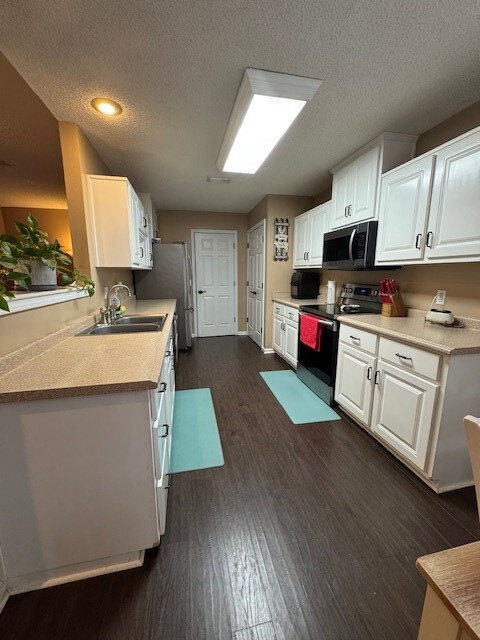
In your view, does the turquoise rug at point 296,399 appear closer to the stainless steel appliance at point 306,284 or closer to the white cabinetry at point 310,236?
the stainless steel appliance at point 306,284

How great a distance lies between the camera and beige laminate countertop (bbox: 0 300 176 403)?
952 mm

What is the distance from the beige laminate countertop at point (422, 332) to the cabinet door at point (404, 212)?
0.49 meters

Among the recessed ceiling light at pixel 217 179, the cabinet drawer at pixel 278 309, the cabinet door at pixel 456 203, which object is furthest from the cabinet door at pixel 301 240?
the cabinet door at pixel 456 203

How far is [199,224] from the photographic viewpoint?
4.82 m

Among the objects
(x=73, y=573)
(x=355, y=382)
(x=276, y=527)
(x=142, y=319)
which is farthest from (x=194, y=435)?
(x=355, y=382)

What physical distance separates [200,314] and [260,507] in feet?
12.9

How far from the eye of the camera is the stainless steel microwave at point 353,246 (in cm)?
233

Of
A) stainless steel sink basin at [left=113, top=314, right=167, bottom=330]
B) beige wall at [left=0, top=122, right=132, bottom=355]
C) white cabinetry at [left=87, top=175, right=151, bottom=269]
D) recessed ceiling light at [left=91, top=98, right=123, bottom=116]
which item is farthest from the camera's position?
stainless steel sink basin at [left=113, top=314, right=167, bottom=330]

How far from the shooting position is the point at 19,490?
1.00 metres

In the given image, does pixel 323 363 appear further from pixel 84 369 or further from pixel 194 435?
pixel 84 369

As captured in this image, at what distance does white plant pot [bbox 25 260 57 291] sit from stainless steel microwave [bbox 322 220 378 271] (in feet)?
7.80

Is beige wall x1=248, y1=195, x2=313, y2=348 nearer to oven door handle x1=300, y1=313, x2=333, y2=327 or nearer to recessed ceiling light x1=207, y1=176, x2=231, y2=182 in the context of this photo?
recessed ceiling light x1=207, y1=176, x2=231, y2=182

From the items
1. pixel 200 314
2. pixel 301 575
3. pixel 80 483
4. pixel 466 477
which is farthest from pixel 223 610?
pixel 200 314

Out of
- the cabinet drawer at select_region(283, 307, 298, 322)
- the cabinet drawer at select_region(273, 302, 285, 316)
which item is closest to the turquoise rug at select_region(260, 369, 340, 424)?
the cabinet drawer at select_region(283, 307, 298, 322)
